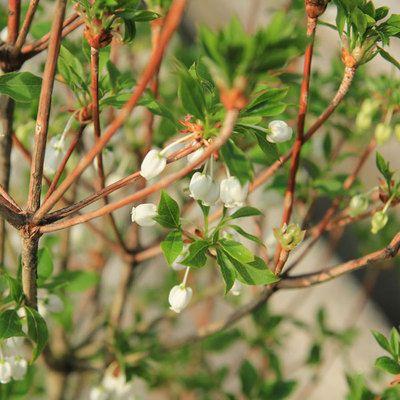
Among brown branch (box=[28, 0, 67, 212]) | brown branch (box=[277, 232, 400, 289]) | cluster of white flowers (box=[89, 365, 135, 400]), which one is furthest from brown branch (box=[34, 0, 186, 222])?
cluster of white flowers (box=[89, 365, 135, 400])

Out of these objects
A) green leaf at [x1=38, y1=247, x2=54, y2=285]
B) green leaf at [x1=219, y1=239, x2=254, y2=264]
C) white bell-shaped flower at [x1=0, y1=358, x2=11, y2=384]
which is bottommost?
white bell-shaped flower at [x1=0, y1=358, x2=11, y2=384]

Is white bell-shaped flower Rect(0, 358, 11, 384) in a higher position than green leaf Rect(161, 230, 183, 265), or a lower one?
lower

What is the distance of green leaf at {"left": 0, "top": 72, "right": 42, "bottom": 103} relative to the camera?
87 centimetres

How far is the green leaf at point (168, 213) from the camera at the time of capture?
0.86 m

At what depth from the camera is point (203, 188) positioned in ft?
2.58

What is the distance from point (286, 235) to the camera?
0.86 meters

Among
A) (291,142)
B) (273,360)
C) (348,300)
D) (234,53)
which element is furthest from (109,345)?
(348,300)

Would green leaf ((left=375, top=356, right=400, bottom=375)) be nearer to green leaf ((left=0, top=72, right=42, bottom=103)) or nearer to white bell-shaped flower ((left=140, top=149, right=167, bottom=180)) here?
white bell-shaped flower ((left=140, top=149, right=167, bottom=180))

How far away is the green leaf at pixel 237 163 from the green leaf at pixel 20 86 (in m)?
0.35

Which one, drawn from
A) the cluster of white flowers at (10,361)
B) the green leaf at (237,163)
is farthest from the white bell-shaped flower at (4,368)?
the green leaf at (237,163)

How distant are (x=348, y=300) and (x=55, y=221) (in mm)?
2075

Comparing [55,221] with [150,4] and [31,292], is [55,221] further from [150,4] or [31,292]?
[150,4]

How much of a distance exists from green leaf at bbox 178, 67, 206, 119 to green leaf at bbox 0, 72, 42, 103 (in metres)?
0.30

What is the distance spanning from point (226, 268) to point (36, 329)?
32 centimetres
